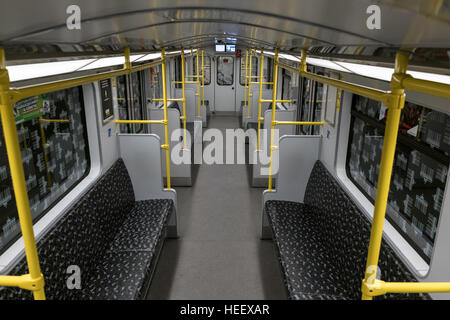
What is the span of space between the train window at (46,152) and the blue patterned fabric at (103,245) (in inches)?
9.7

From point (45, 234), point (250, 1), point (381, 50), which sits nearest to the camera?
point (250, 1)

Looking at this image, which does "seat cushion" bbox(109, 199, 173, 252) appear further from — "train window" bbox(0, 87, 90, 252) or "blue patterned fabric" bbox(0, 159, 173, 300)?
"train window" bbox(0, 87, 90, 252)

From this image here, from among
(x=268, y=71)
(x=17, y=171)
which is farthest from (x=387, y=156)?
(x=268, y=71)

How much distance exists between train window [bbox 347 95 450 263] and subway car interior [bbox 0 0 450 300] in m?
0.01

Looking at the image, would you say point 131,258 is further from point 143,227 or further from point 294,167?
point 294,167

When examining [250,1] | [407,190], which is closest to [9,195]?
[250,1]

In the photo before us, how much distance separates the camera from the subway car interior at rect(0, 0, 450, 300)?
1.08 m

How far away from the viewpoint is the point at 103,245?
323cm

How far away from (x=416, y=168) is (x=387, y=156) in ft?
5.31

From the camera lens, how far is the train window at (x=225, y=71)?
12.4 metres

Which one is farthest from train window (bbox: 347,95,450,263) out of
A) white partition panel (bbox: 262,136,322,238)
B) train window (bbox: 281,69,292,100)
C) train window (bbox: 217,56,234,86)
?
train window (bbox: 217,56,234,86)

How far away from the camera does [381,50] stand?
1.36 m
